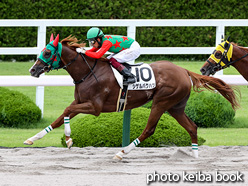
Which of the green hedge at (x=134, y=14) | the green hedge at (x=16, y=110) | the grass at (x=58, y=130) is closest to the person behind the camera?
the grass at (x=58, y=130)

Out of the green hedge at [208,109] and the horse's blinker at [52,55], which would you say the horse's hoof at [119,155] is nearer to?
the horse's blinker at [52,55]

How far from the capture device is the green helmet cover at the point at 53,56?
691 centimetres

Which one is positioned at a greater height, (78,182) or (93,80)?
(93,80)

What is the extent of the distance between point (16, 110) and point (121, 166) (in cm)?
317

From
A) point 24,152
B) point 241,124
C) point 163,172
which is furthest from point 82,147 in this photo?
point 241,124

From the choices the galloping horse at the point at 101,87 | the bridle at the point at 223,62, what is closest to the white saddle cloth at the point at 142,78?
the galloping horse at the point at 101,87

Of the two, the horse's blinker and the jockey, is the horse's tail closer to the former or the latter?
the jockey

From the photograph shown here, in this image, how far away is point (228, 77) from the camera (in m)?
8.31

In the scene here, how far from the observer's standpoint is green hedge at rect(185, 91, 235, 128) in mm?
9750

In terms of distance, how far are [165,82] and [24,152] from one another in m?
1.93

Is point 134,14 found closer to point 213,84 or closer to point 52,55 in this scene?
point 213,84

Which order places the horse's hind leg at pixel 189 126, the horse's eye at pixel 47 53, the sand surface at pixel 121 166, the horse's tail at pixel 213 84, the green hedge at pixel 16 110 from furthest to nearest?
the green hedge at pixel 16 110 → the horse's tail at pixel 213 84 → the horse's hind leg at pixel 189 126 → the horse's eye at pixel 47 53 → the sand surface at pixel 121 166

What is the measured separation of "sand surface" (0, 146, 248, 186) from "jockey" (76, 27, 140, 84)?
102 centimetres

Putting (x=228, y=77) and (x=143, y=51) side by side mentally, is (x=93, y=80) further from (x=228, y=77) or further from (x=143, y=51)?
(x=143, y=51)
